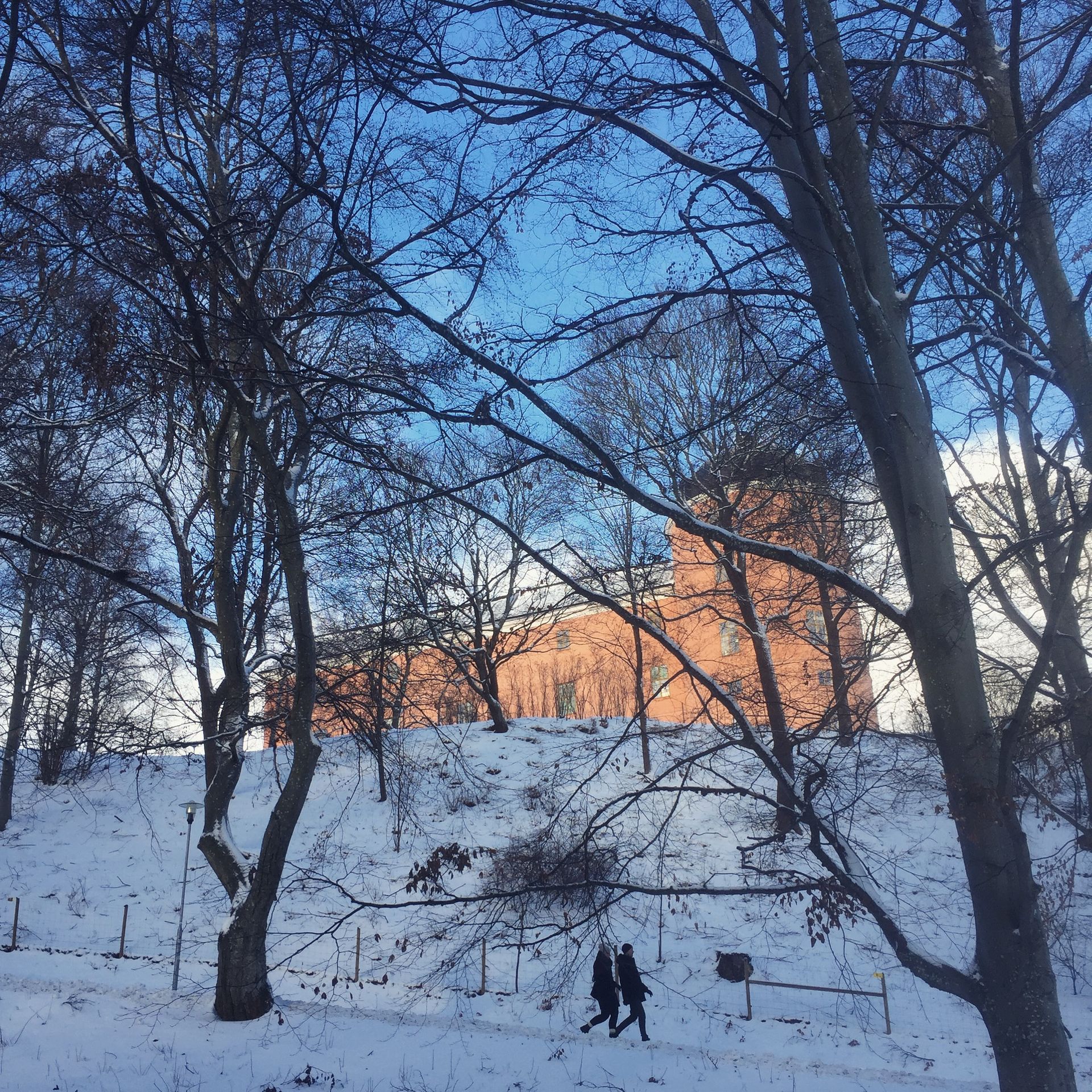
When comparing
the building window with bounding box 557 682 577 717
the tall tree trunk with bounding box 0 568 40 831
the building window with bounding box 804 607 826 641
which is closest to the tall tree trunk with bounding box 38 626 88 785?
the tall tree trunk with bounding box 0 568 40 831

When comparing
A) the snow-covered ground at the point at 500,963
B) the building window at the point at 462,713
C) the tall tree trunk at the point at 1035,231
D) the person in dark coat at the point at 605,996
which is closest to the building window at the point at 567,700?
the building window at the point at 462,713

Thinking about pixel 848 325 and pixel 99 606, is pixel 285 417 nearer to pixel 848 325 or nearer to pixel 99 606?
pixel 99 606

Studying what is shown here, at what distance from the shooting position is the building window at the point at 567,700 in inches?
1121

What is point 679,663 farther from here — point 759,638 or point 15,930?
point 15,930

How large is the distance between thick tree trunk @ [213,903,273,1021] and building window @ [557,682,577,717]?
1916 cm

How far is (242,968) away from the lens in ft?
30.7

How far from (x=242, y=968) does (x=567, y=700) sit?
19.7 metres

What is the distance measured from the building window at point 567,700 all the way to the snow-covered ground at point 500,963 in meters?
9.06

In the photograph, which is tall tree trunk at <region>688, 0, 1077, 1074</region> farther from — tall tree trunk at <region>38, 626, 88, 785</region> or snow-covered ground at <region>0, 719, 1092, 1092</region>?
tall tree trunk at <region>38, 626, 88, 785</region>

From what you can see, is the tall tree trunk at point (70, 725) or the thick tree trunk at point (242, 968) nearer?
the tall tree trunk at point (70, 725)

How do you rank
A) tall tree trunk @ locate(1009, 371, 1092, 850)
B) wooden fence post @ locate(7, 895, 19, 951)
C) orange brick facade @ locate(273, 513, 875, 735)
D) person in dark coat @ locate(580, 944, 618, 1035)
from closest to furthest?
tall tree trunk @ locate(1009, 371, 1092, 850)
orange brick facade @ locate(273, 513, 875, 735)
person in dark coat @ locate(580, 944, 618, 1035)
wooden fence post @ locate(7, 895, 19, 951)

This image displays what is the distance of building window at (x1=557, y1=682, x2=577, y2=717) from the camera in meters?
28.5

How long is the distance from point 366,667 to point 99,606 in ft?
25.9

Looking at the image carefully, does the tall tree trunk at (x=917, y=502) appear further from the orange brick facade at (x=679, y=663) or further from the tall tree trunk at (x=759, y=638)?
the tall tree trunk at (x=759, y=638)
